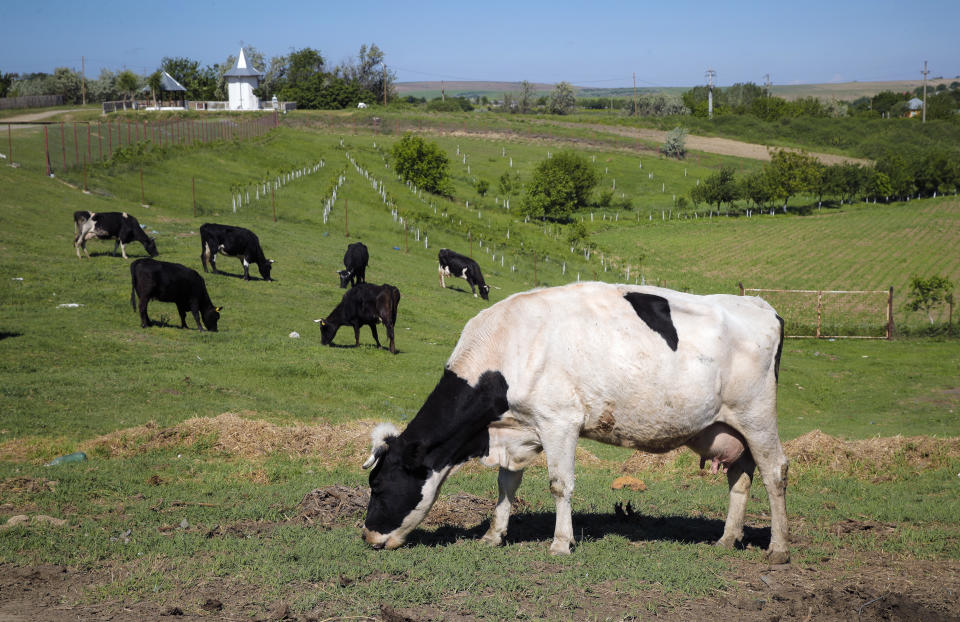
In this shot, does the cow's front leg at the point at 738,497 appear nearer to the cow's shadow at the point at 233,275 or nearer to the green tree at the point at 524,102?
the cow's shadow at the point at 233,275

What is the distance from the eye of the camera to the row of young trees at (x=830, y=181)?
→ 9681 centimetres

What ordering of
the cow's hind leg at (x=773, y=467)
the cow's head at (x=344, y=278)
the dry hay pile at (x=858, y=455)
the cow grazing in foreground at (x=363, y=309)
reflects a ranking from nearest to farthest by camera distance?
1. the cow's hind leg at (x=773, y=467)
2. the dry hay pile at (x=858, y=455)
3. the cow grazing in foreground at (x=363, y=309)
4. the cow's head at (x=344, y=278)

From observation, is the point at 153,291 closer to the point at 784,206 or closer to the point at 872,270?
the point at 872,270

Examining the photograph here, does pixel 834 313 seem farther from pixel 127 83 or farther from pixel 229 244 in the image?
pixel 127 83

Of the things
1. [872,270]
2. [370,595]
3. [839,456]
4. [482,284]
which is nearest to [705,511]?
[839,456]

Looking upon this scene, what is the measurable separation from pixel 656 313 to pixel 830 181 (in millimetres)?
102078

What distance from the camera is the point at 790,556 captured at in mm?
9055

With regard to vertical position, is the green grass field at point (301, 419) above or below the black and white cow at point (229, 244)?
below

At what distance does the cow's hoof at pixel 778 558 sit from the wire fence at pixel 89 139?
4798 cm

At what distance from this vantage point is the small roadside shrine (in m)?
124

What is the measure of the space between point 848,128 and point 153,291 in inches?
6168

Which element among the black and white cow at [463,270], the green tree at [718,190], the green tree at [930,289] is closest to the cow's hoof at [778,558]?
the black and white cow at [463,270]

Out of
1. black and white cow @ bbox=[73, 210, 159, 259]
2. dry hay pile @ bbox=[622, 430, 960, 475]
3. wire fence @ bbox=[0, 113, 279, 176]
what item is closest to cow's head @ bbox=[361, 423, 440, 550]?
dry hay pile @ bbox=[622, 430, 960, 475]

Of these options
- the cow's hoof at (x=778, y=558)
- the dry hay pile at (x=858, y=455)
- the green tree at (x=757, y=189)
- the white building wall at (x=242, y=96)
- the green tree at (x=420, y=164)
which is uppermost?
the white building wall at (x=242, y=96)
